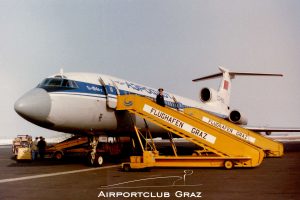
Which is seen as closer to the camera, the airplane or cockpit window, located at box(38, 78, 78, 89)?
the airplane

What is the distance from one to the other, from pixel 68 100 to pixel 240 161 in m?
6.46

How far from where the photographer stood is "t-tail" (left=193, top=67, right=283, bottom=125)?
26109 mm

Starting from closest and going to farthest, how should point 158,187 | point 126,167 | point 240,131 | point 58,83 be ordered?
point 158,187 → point 126,167 → point 58,83 → point 240,131

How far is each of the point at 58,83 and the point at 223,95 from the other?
18.8m

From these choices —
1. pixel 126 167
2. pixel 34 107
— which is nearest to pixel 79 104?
pixel 34 107

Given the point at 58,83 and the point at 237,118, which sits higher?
the point at 58,83

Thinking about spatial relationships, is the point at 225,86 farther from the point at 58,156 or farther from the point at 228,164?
the point at 228,164

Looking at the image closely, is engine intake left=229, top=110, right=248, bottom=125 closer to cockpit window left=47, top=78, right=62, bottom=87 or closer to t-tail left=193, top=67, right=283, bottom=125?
t-tail left=193, top=67, right=283, bottom=125

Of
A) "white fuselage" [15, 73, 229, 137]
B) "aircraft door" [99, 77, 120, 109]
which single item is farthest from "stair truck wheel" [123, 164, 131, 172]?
"aircraft door" [99, 77, 120, 109]

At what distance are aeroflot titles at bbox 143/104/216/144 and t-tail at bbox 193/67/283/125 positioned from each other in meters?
13.5

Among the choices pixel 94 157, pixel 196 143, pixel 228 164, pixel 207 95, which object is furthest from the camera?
pixel 207 95
